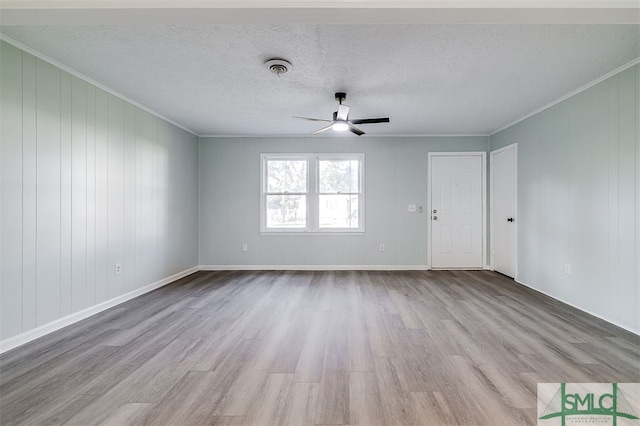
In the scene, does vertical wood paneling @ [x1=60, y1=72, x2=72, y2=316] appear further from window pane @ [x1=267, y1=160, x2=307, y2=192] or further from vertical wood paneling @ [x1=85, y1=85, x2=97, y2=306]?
window pane @ [x1=267, y1=160, x2=307, y2=192]

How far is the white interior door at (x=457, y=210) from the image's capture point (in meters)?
5.13

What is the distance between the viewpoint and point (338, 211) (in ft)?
17.3

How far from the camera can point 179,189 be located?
184 inches

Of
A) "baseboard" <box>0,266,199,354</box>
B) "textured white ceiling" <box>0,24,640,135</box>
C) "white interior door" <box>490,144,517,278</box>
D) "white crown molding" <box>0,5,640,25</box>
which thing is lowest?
"baseboard" <box>0,266,199,354</box>

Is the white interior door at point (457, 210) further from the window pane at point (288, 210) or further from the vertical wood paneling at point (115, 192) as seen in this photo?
the vertical wood paneling at point (115, 192)

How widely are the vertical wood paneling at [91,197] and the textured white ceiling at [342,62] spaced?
1.07 feet

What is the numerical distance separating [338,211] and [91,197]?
3667mm

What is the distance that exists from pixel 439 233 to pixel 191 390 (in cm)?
467

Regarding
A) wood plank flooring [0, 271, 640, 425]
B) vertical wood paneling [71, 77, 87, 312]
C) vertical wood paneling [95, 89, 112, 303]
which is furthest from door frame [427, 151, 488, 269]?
vertical wood paneling [71, 77, 87, 312]

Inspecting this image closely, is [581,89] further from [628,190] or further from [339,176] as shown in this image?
[339,176]

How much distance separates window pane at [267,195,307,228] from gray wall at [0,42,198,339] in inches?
72.9

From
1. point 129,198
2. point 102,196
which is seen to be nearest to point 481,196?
point 129,198

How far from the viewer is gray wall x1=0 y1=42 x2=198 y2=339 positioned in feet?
7.39
